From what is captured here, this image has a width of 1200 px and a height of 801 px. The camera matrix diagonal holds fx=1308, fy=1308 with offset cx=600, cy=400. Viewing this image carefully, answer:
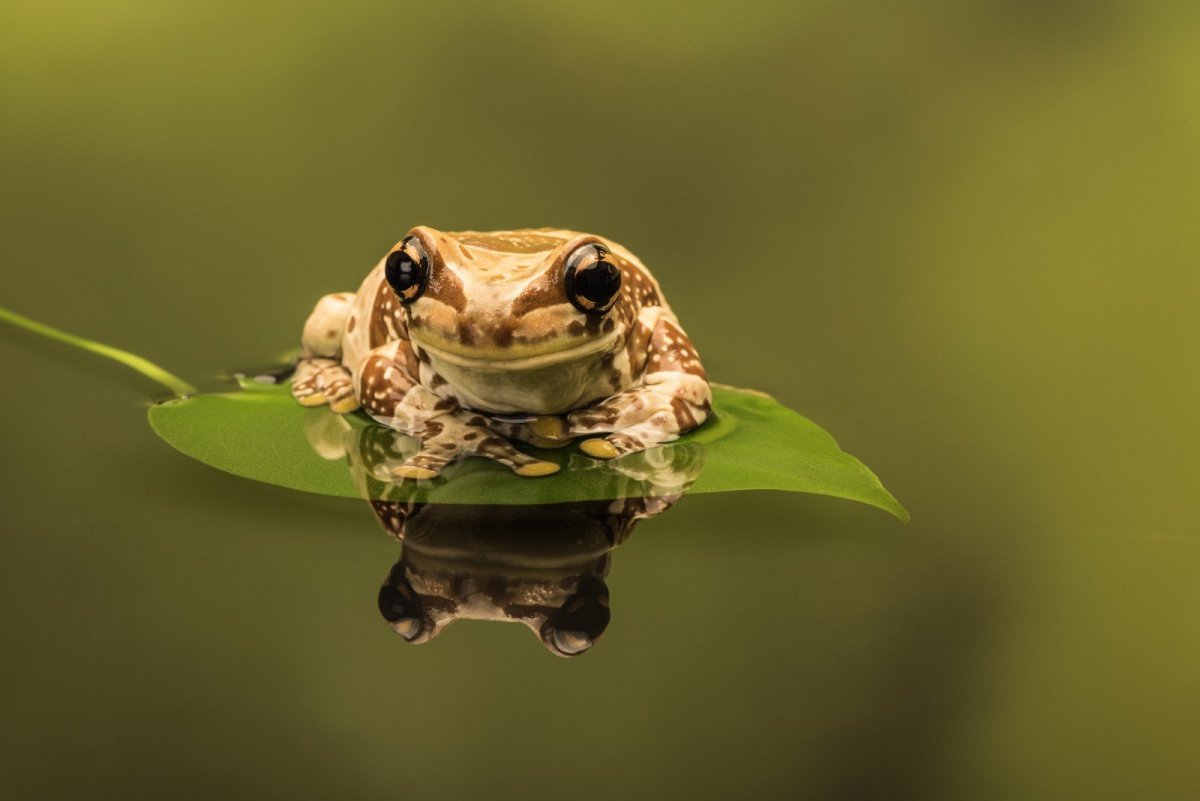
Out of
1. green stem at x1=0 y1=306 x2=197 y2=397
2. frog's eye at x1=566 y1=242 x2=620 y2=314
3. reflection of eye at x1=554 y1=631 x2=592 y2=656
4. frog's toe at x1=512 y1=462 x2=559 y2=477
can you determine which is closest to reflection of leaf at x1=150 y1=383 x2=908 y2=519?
frog's toe at x1=512 y1=462 x2=559 y2=477

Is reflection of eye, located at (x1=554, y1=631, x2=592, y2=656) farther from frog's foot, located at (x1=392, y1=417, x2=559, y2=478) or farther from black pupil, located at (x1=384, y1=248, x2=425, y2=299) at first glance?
black pupil, located at (x1=384, y1=248, x2=425, y2=299)

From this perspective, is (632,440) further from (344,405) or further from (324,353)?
(324,353)

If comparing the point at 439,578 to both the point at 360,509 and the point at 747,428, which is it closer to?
the point at 360,509

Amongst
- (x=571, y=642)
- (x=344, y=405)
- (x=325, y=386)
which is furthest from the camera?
(x=325, y=386)

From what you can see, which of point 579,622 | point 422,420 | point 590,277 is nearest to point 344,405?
point 422,420

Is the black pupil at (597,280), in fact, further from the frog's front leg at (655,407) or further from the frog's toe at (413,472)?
the frog's toe at (413,472)

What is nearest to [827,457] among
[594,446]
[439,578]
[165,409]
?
[594,446]
